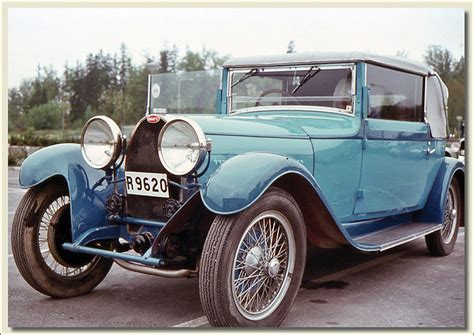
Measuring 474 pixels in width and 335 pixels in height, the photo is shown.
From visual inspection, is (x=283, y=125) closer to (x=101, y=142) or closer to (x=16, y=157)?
(x=101, y=142)

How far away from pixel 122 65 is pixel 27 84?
4.89m

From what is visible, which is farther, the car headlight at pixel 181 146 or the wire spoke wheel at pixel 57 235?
the wire spoke wheel at pixel 57 235

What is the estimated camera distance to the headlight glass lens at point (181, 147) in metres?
3.21

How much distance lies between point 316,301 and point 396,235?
1134 mm

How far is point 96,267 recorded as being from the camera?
3990 mm

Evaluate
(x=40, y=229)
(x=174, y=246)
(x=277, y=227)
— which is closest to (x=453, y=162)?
(x=277, y=227)

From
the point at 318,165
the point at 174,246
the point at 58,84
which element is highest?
the point at 58,84

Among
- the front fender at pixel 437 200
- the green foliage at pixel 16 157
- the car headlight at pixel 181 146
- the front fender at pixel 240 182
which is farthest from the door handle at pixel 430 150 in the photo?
the green foliage at pixel 16 157

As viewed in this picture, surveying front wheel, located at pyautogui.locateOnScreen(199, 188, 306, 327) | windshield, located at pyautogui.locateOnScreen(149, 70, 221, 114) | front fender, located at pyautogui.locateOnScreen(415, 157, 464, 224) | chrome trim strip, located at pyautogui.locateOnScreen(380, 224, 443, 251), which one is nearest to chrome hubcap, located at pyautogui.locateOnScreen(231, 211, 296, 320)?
front wheel, located at pyautogui.locateOnScreen(199, 188, 306, 327)

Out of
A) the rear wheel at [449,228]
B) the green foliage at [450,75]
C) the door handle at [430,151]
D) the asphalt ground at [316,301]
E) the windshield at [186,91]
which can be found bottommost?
the asphalt ground at [316,301]

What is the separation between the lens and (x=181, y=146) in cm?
328

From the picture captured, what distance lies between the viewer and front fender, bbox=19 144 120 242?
11.9ft

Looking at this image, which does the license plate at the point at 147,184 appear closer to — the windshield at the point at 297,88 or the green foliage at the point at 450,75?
the windshield at the point at 297,88

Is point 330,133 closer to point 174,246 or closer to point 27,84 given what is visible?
point 174,246
